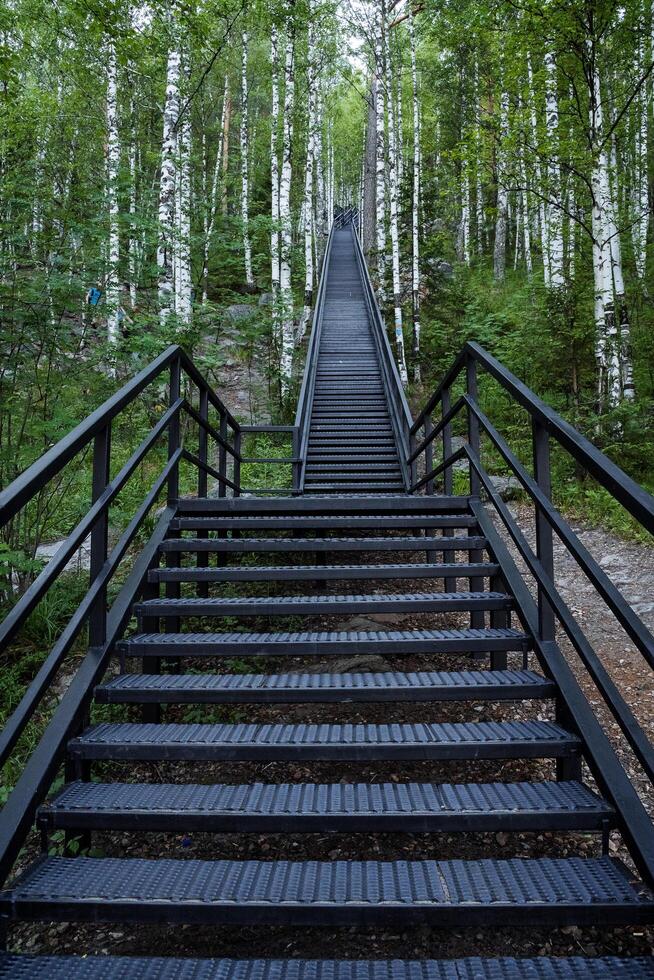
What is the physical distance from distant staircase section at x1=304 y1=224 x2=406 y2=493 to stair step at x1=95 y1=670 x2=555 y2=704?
167 inches

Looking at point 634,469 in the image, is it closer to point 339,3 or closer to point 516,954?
point 516,954

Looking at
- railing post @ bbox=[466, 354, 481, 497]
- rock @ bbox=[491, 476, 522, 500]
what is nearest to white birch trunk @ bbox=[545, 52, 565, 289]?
rock @ bbox=[491, 476, 522, 500]

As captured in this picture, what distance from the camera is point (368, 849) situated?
2.21 meters

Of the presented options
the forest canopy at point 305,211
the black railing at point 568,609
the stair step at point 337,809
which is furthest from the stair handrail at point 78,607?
the forest canopy at point 305,211

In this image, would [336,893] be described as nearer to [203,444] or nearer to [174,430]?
[174,430]

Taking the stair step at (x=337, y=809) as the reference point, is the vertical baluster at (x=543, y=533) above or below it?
above

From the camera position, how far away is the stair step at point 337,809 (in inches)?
64.2

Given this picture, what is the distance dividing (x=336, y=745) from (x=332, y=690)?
0.27 meters

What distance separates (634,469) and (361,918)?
6.25 meters

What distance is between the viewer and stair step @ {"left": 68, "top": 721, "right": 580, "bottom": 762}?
189cm

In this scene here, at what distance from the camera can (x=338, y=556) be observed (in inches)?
218

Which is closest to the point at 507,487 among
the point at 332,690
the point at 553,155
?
the point at 553,155

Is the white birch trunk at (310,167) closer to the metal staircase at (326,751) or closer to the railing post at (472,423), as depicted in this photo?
the railing post at (472,423)

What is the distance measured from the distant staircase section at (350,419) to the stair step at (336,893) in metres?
4.96
